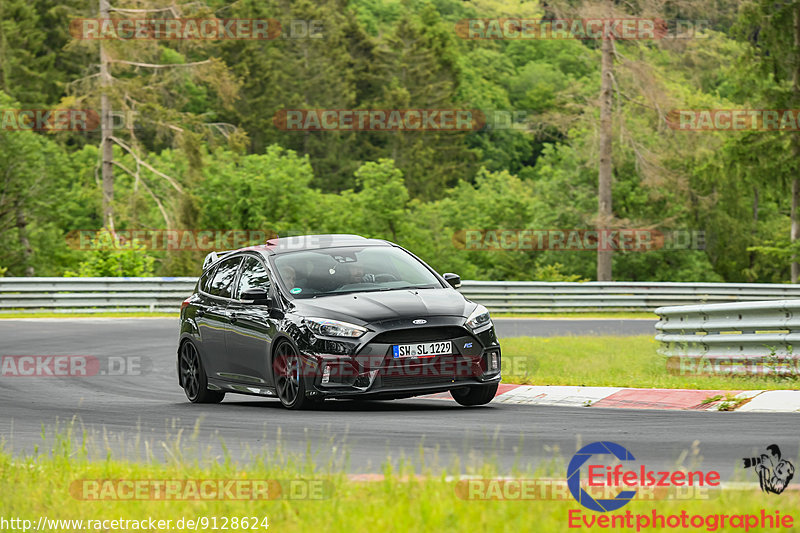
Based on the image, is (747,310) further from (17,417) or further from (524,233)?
(524,233)

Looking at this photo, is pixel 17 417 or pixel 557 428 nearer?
pixel 557 428

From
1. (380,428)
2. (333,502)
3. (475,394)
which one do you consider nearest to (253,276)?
(475,394)

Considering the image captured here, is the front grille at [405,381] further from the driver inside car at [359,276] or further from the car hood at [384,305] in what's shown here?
the driver inside car at [359,276]

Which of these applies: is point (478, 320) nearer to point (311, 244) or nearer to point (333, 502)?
point (311, 244)

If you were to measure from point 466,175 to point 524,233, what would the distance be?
112ft

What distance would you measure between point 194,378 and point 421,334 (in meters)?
→ 3.64

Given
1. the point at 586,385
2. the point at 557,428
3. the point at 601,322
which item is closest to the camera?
the point at 557,428

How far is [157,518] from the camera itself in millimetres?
6059

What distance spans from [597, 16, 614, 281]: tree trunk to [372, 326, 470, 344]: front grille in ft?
102

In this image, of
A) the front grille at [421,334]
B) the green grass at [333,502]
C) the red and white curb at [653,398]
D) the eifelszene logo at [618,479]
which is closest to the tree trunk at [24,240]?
the red and white curb at [653,398]

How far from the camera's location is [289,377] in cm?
1149

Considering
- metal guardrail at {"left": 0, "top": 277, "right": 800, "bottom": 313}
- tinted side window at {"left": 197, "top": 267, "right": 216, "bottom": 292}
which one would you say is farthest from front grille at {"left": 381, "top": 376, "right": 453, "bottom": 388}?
metal guardrail at {"left": 0, "top": 277, "right": 800, "bottom": 313}

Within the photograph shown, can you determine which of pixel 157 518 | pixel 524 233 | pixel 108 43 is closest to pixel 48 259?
pixel 108 43

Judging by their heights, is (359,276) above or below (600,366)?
above
